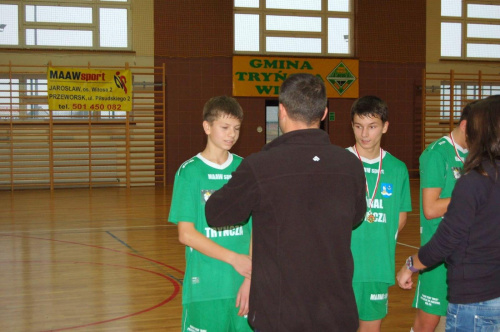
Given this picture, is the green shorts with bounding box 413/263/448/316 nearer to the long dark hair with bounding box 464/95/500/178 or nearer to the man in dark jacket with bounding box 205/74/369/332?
the long dark hair with bounding box 464/95/500/178

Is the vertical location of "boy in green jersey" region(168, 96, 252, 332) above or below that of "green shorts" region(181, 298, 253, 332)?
above

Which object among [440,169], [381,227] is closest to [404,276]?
[381,227]

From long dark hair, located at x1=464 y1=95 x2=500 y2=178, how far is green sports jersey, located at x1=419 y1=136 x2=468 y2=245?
105cm

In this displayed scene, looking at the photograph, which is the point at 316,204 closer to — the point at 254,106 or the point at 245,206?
the point at 245,206

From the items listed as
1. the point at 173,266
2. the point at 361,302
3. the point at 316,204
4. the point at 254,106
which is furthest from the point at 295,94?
the point at 254,106

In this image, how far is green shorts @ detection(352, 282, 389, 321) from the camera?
9.68ft

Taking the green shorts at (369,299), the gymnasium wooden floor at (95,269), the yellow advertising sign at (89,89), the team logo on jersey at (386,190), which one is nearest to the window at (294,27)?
the yellow advertising sign at (89,89)

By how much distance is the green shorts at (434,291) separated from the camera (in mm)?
3135

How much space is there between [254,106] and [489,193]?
42.8 ft

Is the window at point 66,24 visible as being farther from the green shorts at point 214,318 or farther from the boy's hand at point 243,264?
the boy's hand at point 243,264

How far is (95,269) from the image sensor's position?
587cm

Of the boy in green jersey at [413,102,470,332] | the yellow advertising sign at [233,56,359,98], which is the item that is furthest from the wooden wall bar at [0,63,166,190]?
the boy in green jersey at [413,102,470,332]

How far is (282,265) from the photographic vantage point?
1753mm

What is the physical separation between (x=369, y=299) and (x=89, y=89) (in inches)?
465
